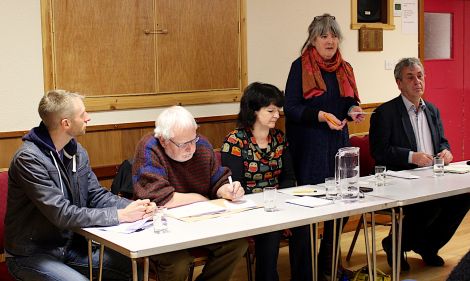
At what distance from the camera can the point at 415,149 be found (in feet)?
16.1

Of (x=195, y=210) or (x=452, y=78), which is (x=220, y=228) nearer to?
(x=195, y=210)

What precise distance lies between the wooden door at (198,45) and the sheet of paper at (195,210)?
1471mm

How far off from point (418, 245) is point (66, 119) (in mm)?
2679

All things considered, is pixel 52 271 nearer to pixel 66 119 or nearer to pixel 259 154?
pixel 66 119

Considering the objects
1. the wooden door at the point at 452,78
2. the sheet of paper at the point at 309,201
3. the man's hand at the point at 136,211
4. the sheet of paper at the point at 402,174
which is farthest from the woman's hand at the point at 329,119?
the wooden door at the point at 452,78

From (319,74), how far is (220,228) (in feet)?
5.67

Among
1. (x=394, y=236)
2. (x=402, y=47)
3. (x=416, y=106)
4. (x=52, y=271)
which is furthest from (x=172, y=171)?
(x=402, y=47)

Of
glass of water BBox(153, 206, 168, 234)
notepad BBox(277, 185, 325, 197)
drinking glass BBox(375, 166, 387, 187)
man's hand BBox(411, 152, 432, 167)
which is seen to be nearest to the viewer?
glass of water BBox(153, 206, 168, 234)

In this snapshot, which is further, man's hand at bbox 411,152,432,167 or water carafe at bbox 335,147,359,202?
man's hand at bbox 411,152,432,167

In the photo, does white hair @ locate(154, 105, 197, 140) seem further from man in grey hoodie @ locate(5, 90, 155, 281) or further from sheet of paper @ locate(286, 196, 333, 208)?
sheet of paper @ locate(286, 196, 333, 208)

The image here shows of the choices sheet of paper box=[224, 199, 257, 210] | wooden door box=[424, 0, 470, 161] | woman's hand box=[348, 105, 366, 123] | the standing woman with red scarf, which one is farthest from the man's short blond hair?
wooden door box=[424, 0, 470, 161]

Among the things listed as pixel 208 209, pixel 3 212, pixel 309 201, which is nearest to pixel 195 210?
pixel 208 209

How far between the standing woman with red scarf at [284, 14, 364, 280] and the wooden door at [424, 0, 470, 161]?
233cm

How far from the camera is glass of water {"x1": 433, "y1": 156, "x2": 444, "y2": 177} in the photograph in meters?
4.42
